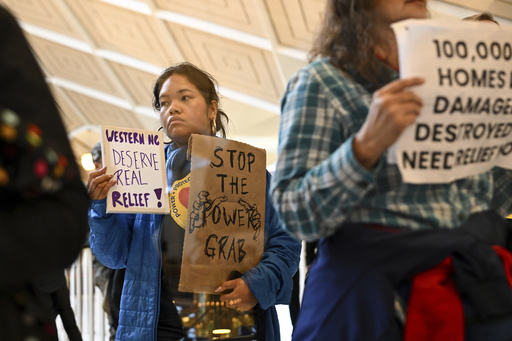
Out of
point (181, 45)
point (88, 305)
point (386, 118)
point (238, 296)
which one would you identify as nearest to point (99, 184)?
point (238, 296)

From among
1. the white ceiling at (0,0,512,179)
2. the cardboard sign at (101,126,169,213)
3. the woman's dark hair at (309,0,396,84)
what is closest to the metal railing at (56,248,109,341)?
Answer: the white ceiling at (0,0,512,179)

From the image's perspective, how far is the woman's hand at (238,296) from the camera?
7.99 feet

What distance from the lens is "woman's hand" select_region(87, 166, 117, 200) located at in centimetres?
250

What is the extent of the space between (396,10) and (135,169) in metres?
1.42

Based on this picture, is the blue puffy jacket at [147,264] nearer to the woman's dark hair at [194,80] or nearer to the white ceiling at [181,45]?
the woman's dark hair at [194,80]

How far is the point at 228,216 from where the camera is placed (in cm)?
254

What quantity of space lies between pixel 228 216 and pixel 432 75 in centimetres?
132

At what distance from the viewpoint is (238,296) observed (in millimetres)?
2438

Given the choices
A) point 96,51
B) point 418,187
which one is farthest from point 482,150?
point 96,51

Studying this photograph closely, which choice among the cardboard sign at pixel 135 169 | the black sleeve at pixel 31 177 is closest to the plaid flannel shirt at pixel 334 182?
the black sleeve at pixel 31 177

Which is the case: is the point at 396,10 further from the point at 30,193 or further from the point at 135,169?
the point at 135,169

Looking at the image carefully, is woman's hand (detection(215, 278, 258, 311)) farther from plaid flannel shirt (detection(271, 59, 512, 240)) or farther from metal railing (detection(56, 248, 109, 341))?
metal railing (detection(56, 248, 109, 341))

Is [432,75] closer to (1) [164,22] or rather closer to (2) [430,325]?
(2) [430,325]

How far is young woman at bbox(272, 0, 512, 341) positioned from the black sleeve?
487 mm
